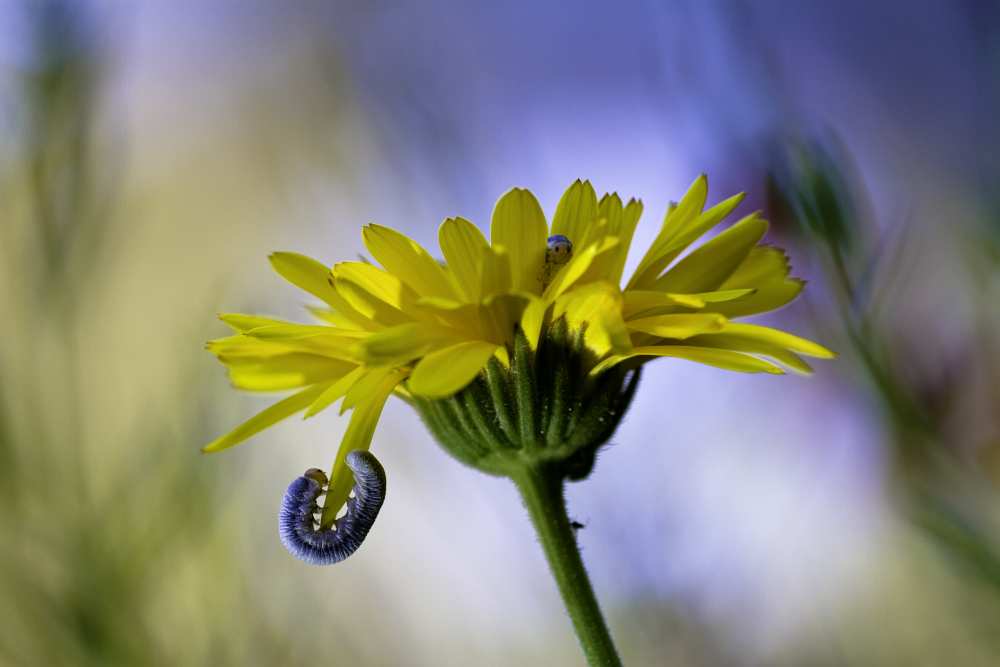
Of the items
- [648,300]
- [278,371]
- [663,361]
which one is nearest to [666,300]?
[648,300]

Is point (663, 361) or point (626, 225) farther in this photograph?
point (663, 361)

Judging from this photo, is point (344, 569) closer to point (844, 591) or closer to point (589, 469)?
point (844, 591)

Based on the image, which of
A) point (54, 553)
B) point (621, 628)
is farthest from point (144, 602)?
point (621, 628)

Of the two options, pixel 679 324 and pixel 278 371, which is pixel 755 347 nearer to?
pixel 679 324

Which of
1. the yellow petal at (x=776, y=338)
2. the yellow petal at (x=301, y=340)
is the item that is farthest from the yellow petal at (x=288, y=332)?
the yellow petal at (x=776, y=338)

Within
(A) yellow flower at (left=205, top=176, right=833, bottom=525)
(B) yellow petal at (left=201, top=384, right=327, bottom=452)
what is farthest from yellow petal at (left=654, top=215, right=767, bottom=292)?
(B) yellow petal at (left=201, top=384, right=327, bottom=452)

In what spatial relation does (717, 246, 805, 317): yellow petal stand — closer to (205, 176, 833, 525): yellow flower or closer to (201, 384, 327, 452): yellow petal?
(205, 176, 833, 525): yellow flower
